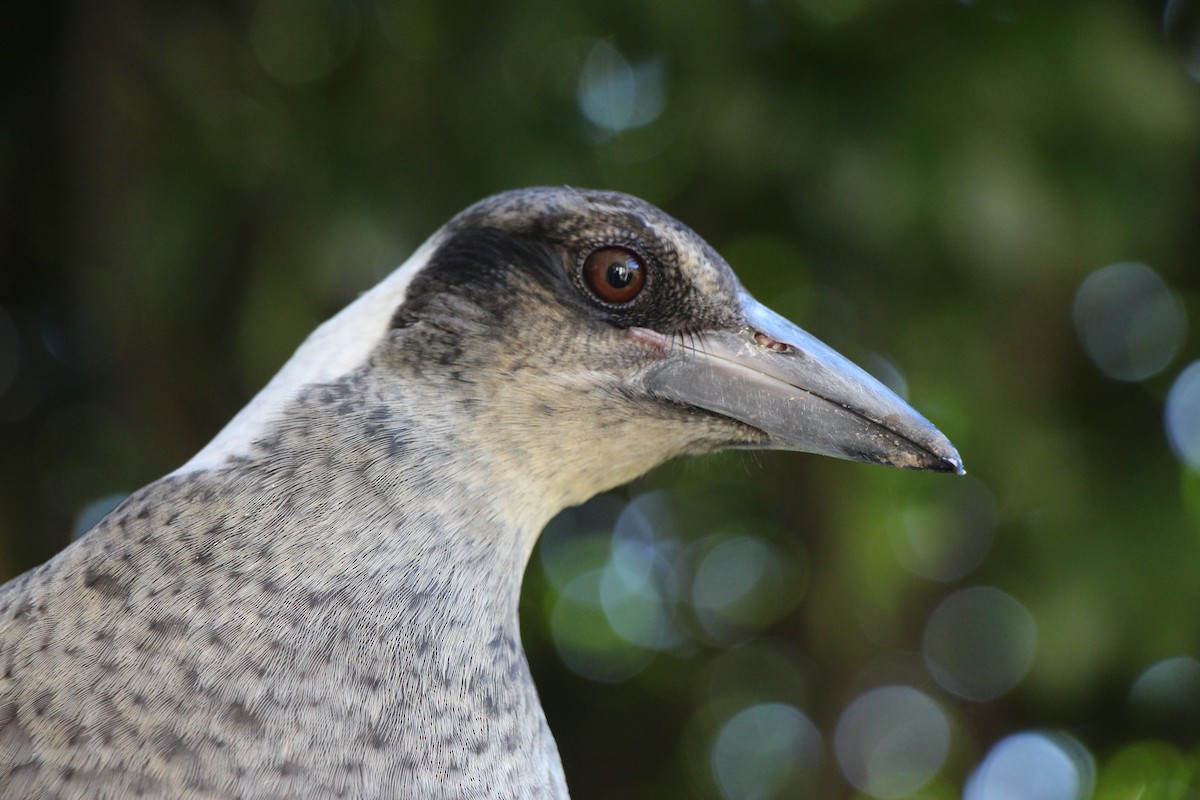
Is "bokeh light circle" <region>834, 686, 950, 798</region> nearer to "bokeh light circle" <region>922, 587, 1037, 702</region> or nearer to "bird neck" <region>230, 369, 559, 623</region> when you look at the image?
"bokeh light circle" <region>922, 587, 1037, 702</region>

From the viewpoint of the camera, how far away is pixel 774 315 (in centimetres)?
157

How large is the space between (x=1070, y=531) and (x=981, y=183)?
1.03 meters

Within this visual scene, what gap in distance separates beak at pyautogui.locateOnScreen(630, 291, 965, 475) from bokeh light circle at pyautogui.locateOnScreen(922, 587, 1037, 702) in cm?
220

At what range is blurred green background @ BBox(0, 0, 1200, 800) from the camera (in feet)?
8.86

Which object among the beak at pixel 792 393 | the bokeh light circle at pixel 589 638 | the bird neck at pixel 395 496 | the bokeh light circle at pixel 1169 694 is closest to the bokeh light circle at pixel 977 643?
the bokeh light circle at pixel 1169 694

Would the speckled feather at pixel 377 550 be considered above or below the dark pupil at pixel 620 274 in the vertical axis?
below

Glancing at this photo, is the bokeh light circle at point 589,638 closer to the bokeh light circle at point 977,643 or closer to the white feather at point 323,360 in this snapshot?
the bokeh light circle at point 977,643

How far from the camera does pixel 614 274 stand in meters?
1.50

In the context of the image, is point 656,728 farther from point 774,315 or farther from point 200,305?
point 774,315

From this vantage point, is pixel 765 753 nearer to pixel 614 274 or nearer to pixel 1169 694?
pixel 1169 694

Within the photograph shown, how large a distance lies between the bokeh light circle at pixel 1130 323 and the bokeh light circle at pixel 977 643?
0.77 m

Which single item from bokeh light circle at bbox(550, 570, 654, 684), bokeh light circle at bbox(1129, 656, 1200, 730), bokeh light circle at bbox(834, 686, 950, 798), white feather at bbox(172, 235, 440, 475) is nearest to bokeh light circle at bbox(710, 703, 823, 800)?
bokeh light circle at bbox(834, 686, 950, 798)

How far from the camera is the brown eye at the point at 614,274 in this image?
4.92 ft

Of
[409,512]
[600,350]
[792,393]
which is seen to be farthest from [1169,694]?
[409,512]
